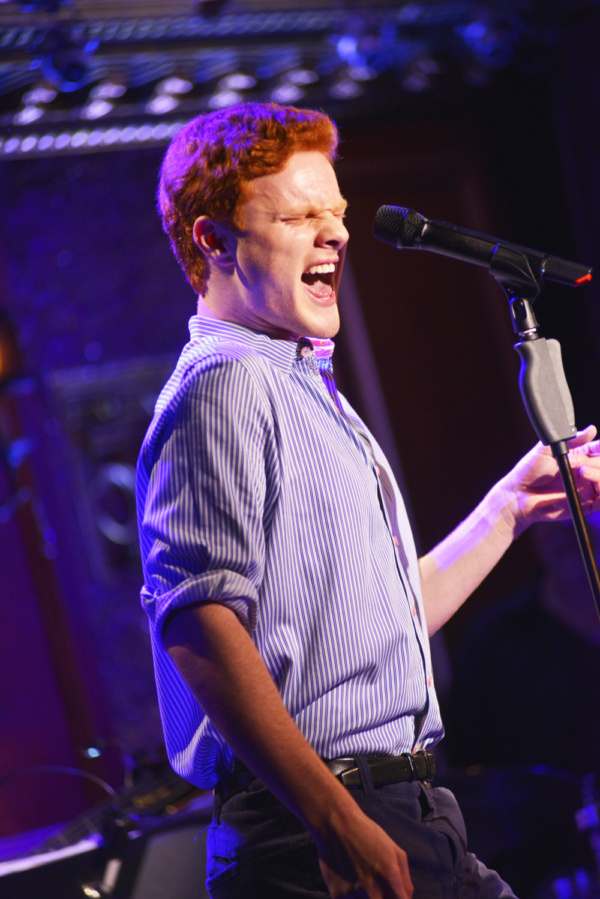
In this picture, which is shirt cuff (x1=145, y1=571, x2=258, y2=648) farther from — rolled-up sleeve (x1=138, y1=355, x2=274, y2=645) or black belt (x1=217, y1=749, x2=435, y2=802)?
black belt (x1=217, y1=749, x2=435, y2=802)

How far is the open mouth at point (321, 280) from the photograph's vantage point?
142cm

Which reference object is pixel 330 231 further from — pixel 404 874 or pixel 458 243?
pixel 404 874

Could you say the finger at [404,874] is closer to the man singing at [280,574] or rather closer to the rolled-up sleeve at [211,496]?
the man singing at [280,574]

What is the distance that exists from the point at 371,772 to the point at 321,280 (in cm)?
79

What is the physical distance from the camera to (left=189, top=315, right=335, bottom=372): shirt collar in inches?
53.6

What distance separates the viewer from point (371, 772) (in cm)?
118

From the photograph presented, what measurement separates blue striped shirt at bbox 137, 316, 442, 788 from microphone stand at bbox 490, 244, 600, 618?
28 cm

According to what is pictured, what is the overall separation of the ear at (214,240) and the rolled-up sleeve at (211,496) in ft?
0.83

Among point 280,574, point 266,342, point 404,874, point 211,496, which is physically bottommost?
point 404,874

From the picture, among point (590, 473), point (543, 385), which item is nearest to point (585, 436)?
point (590, 473)

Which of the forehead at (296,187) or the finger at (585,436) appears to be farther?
the finger at (585,436)

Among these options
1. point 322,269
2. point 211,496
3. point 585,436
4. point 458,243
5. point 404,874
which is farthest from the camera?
point 585,436

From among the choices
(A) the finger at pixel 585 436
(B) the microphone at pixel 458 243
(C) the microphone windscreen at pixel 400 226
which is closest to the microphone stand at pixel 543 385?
(B) the microphone at pixel 458 243

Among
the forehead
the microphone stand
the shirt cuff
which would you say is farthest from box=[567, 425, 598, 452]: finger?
the shirt cuff
